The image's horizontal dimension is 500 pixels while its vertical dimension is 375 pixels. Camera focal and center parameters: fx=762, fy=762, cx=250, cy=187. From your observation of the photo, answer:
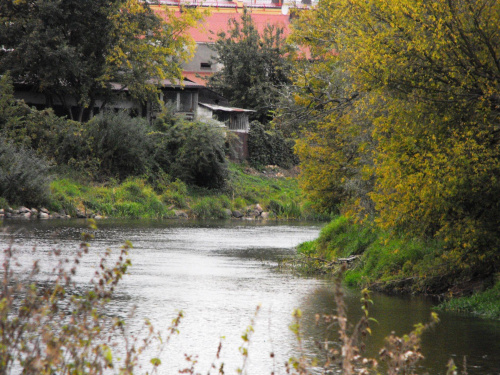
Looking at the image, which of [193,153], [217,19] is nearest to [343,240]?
[193,153]

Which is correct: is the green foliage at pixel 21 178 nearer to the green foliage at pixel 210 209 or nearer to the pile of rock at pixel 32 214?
the pile of rock at pixel 32 214

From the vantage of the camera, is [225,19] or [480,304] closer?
[480,304]

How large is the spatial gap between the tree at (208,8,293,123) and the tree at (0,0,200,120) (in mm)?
16296

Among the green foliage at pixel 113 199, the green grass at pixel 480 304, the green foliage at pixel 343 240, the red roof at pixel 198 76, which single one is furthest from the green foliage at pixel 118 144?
the green grass at pixel 480 304

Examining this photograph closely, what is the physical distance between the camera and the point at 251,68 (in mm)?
68125

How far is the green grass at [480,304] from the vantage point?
1466cm

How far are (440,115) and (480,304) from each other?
3.85 meters

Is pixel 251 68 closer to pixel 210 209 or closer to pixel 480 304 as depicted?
pixel 210 209

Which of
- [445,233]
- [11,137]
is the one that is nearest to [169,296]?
[445,233]

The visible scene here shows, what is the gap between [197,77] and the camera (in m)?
76.0

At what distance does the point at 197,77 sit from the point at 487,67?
63251 millimetres

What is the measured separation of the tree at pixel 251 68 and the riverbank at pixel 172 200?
10169 millimetres

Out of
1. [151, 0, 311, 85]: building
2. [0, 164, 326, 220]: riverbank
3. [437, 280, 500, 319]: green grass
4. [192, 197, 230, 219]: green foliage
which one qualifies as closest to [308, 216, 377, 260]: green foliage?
[437, 280, 500, 319]: green grass

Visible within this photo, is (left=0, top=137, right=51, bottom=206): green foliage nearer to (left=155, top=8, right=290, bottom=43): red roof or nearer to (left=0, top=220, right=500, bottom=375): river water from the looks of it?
(left=0, top=220, right=500, bottom=375): river water
